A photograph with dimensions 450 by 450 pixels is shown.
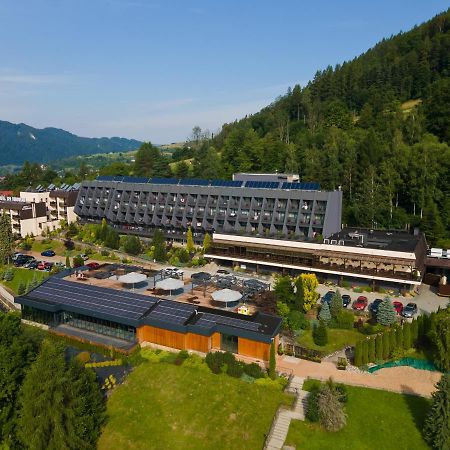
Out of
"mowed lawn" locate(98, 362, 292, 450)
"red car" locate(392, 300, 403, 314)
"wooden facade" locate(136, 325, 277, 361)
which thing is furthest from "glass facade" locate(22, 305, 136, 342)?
"red car" locate(392, 300, 403, 314)

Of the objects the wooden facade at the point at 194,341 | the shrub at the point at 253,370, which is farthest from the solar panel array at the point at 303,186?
the shrub at the point at 253,370

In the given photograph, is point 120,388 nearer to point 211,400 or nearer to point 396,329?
point 211,400

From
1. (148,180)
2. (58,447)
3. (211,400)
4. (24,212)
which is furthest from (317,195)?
(24,212)

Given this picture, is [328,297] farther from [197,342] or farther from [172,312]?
[172,312]

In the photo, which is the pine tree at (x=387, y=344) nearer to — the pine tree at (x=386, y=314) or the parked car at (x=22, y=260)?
the pine tree at (x=386, y=314)

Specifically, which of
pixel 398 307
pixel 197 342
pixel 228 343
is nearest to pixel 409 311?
pixel 398 307

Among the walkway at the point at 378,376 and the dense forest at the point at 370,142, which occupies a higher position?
the dense forest at the point at 370,142

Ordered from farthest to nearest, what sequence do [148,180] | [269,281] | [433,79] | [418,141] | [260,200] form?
[433,79] < [148,180] < [418,141] < [260,200] < [269,281]
